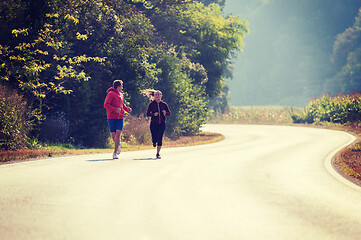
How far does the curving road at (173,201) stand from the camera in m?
6.34

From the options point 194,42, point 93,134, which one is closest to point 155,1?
point 194,42

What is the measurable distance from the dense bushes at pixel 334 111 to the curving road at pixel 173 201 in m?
23.9

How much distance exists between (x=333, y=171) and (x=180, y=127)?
16.0m

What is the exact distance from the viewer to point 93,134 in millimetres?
20906

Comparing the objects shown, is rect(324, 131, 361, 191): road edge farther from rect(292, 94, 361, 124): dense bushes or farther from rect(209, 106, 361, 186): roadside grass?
rect(292, 94, 361, 124): dense bushes

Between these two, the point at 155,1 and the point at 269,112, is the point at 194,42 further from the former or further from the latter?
the point at 269,112

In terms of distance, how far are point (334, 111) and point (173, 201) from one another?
3359 centimetres

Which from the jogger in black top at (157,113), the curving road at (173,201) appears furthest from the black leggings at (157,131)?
the curving road at (173,201)

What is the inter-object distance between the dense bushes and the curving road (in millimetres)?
23856

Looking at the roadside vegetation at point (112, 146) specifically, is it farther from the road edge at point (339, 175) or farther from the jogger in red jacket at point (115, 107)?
the road edge at point (339, 175)

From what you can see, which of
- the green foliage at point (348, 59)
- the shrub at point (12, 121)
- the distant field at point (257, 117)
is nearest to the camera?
the shrub at point (12, 121)

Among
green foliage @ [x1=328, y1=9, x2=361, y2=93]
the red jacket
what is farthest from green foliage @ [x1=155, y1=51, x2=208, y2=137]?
green foliage @ [x1=328, y1=9, x2=361, y2=93]

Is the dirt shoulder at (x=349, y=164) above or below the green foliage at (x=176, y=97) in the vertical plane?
below

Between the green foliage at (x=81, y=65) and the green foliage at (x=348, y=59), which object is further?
the green foliage at (x=348, y=59)
